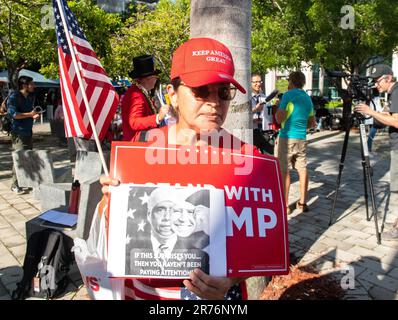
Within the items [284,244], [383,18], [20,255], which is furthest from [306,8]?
[284,244]

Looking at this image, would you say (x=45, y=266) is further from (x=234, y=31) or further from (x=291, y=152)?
(x=291, y=152)

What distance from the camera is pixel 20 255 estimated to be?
13.8ft

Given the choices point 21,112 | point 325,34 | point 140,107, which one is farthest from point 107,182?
point 325,34

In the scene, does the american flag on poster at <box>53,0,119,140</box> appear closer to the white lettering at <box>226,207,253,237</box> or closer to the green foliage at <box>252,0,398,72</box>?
the white lettering at <box>226,207,253,237</box>

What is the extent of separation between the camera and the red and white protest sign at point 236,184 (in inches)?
59.6

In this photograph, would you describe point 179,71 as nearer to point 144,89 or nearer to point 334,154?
point 144,89

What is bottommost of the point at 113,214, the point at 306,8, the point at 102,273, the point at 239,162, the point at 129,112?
the point at 102,273

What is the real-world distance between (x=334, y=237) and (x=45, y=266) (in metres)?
3.51

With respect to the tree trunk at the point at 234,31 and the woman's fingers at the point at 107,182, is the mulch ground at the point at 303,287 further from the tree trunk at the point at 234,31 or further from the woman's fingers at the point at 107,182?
the woman's fingers at the point at 107,182

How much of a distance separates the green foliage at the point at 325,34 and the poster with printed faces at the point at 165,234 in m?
12.9

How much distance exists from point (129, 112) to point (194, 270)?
2.46 metres

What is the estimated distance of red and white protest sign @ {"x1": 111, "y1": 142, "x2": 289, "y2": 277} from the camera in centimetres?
151

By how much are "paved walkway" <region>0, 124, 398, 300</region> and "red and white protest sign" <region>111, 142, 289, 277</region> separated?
7.49 ft

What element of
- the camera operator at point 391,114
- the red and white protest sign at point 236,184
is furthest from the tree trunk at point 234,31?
the camera operator at point 391,114
